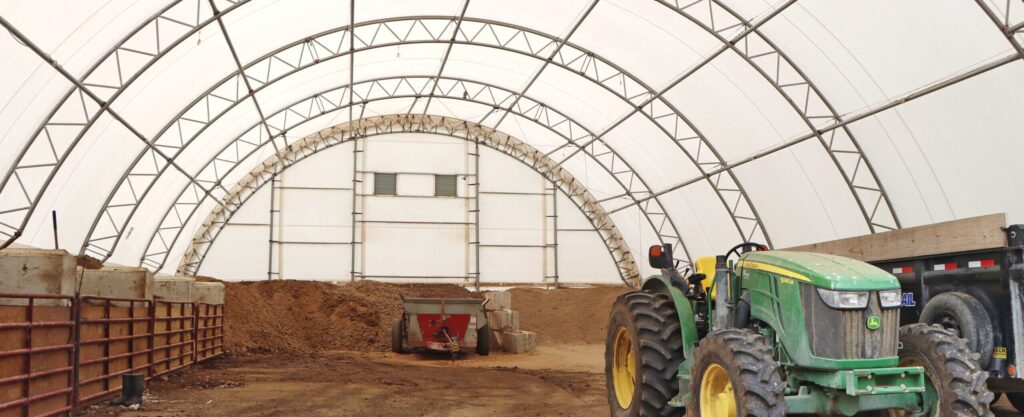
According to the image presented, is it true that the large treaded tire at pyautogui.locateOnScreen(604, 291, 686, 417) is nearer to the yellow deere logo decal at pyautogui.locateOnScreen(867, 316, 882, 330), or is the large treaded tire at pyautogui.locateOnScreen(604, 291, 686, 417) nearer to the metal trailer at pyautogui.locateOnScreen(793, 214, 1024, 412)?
the yellow deere logo decal at pyautogui.locateOnScreen(867, 316, 882, 330)

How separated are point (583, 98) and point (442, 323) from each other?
8.99m

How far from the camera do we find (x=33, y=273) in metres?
9.23

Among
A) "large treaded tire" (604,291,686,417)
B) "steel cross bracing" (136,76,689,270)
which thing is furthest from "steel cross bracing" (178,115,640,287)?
"large treaded tire" (604,291,686,417)

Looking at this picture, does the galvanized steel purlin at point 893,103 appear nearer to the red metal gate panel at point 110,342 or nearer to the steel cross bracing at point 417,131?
the steel cross bracing at point 417,131

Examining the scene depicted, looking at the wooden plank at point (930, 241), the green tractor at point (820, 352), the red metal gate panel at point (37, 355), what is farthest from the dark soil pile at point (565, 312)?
the green tractor at point (820, 352)

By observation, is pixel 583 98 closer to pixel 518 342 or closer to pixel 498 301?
pixel 498 301

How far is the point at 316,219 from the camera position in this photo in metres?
30.2

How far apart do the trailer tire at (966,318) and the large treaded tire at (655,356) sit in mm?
2528

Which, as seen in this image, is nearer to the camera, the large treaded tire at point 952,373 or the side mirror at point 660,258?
the large treaded tire at point 952,373

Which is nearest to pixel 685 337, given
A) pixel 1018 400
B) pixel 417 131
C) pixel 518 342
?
pixel 1018 400

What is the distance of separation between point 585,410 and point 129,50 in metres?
12.5

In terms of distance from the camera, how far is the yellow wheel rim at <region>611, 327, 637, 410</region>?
8.33m

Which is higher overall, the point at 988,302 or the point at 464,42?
the point at 464,42

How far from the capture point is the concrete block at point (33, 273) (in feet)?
30.2
